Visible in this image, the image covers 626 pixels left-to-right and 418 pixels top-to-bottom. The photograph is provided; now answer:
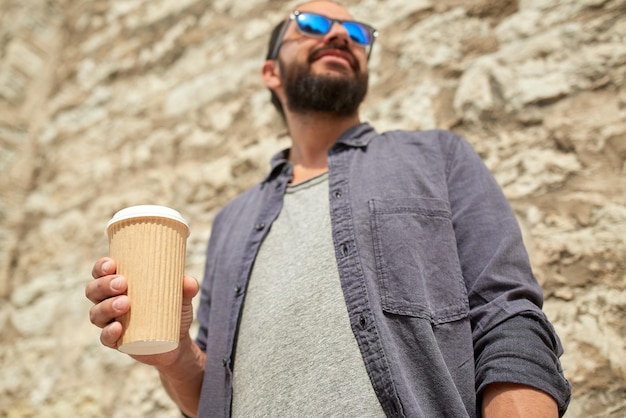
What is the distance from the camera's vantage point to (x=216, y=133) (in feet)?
8.12

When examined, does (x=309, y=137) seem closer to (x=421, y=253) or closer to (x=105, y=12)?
(x=421, y=253)

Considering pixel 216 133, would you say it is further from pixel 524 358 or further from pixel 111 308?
pixel 524 358

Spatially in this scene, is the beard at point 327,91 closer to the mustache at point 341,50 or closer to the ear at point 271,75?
the mustache at point 341,50

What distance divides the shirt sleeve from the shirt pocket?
3 cm

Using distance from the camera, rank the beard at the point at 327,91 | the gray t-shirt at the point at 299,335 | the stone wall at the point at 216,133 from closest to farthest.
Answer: the gray t-shirt at the point at 299,335 < the stone wall at the point at 216,133 < the beard at the point at 327,91

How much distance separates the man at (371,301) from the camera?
997 mm

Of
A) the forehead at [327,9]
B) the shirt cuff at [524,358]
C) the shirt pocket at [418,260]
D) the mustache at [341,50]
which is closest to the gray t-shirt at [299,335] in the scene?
the shirt pocket at [418,260]

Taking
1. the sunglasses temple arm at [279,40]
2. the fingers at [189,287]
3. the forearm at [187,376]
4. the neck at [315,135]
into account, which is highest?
the sunglasses temple arm at [279,40]

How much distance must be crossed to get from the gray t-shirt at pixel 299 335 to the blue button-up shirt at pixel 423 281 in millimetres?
30

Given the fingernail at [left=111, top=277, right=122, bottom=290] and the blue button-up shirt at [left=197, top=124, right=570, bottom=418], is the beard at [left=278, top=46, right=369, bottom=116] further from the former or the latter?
the fingernail at [left=111, top=277, right=122, bottom=290]

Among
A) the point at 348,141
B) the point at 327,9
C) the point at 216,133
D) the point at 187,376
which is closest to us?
the point at 187,376

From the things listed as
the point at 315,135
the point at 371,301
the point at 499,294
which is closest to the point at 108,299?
the point at 371,301

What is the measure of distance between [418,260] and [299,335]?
0.29 meters

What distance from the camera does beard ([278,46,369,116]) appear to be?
1608mm
